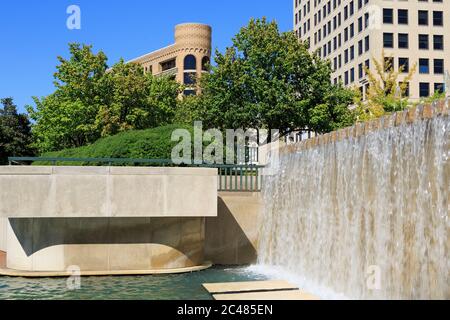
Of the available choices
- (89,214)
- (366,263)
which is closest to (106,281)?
(89,214)

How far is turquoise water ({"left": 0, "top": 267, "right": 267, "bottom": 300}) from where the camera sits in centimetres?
A: 1148

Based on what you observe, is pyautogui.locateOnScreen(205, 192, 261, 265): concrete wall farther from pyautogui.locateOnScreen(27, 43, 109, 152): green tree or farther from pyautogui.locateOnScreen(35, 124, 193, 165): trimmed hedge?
pyautogui.locateOnScreen(27, 43, 109, 152): green tree

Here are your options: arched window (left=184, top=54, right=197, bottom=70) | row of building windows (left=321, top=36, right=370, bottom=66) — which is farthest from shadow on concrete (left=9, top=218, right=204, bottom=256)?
arched window (left=184, top=54, right=197, bottom=70)

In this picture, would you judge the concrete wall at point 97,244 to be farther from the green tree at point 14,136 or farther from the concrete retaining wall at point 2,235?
the green tree at point 14,136

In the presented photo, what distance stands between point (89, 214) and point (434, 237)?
8.61 m

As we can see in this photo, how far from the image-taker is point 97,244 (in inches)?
572

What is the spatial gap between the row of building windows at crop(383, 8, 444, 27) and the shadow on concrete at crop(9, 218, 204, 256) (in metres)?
53.6

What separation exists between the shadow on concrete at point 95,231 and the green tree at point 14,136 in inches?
1336

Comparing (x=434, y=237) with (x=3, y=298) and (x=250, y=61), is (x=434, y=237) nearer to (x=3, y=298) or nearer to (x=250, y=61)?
(x=3, y=298)

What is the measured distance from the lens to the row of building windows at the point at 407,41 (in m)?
61.5

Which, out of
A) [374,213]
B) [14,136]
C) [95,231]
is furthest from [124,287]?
[14,136]

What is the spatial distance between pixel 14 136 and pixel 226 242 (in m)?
36.9

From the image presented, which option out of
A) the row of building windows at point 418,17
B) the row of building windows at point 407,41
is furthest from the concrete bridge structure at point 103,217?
the row of building windows at point 418,17

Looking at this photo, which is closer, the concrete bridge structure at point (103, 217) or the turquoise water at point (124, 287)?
the turquoise water at point (124, 287)
